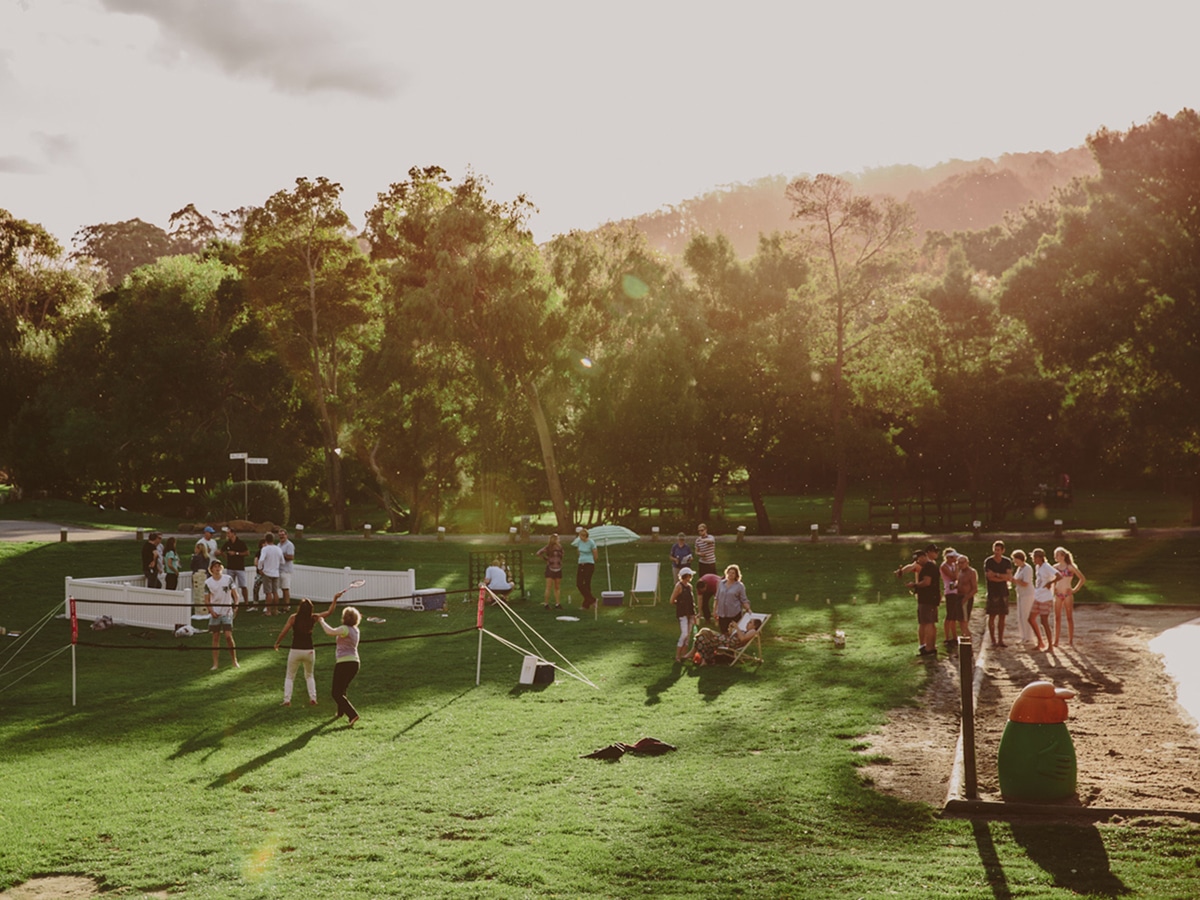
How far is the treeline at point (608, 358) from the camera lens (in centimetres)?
4184

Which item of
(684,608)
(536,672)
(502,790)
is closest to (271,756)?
(502,790)

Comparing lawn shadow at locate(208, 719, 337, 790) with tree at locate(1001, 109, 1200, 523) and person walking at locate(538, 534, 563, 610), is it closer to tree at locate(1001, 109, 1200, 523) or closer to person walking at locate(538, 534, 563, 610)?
person walking at locate(538, 534, 563, 610)

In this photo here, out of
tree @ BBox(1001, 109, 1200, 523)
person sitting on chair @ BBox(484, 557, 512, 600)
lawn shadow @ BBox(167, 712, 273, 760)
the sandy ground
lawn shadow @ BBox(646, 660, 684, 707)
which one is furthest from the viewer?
tree @ BBox(1001, 109, 1200, 523)

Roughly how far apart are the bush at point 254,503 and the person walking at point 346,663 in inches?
1209

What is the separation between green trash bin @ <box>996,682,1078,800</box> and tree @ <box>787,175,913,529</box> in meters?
32.7

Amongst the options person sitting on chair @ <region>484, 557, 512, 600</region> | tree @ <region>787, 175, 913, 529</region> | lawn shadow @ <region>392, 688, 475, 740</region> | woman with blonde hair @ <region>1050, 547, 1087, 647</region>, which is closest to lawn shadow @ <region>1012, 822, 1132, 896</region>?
lawn shadow @ <region>392, 688, 475, 740</region>

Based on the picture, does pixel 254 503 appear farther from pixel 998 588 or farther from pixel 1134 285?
pixel 1134 285

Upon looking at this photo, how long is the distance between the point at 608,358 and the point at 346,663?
103ft

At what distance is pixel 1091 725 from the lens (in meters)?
13.9

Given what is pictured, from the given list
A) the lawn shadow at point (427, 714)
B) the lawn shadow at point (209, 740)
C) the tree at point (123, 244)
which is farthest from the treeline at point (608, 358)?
the tree at point (123, 244)

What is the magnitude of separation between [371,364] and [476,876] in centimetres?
4042

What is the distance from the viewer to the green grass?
30.0 feet

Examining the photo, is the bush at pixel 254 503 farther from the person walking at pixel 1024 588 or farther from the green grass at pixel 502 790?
the person walking at pixel 1024 588

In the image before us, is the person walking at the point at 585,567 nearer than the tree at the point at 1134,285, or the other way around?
the person walking at the point at 585,567
